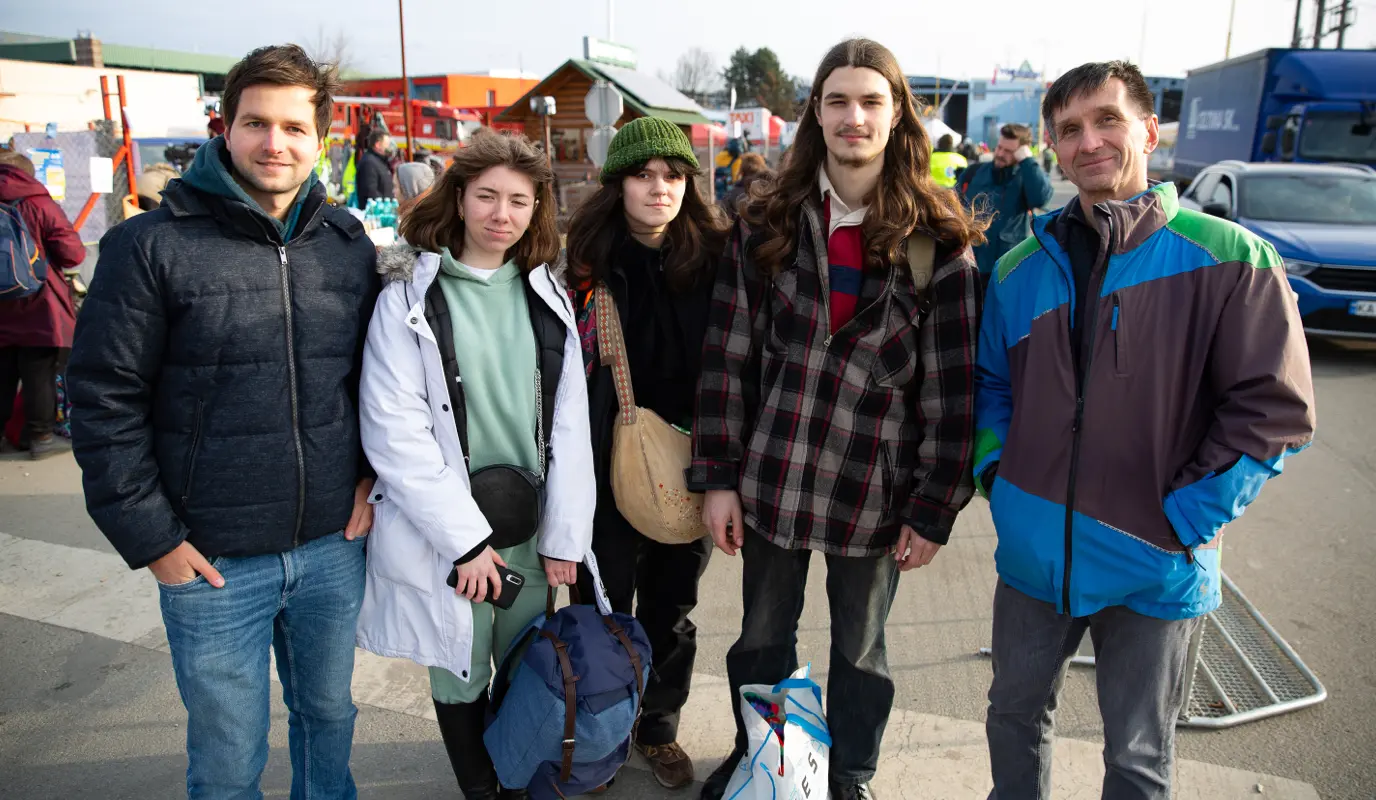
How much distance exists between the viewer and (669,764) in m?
2.72

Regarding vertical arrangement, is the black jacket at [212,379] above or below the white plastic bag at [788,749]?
above

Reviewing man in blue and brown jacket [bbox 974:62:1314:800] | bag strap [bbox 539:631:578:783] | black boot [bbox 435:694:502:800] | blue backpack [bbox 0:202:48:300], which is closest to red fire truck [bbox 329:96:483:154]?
blue backpack [bbox 0:202:48:300]

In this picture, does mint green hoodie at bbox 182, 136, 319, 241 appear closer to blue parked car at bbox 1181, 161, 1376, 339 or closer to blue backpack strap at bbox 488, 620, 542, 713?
blue backpack strap at bbox 488, 620, 542, 713

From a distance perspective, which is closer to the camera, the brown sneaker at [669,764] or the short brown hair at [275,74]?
the short brown hair at [275,74]

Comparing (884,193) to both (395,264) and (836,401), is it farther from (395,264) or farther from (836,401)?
(395,264)

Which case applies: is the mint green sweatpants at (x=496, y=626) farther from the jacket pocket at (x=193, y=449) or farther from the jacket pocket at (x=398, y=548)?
the jacket pocket at (x=193, y=449)

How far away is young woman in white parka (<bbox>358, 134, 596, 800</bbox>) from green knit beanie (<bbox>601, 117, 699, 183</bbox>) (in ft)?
0.74

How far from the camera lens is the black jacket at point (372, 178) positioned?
1066 cm

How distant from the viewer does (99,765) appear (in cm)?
279

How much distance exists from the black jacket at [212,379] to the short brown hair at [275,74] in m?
0.22

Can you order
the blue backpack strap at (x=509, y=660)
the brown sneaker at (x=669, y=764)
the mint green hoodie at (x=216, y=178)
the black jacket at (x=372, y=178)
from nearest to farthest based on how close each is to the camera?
the mint green hoodie at (x=216, y=178) < the blue backpack strap at (x=509, y=660) < the brown sneaker at (x=669, y=764) < the black jacket at (x=372, y=178)

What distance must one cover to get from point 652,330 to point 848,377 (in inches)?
25.3

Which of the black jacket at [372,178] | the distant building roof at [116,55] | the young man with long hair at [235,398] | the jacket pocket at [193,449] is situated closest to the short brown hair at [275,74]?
the young man with long hair at [235,398]

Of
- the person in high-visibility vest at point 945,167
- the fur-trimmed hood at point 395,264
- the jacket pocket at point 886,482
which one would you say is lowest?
the jacket pocket at point 886,482
